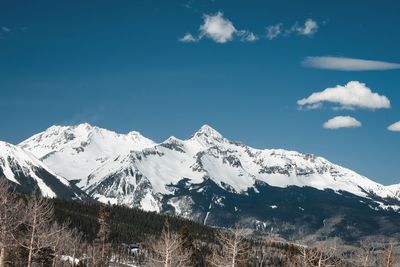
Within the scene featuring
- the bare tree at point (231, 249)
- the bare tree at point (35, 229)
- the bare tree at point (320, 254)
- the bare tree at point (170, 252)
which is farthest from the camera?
the bare tree at point (320, 254)

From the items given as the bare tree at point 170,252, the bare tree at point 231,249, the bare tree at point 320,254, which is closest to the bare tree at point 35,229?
the bare tree at point 170,252

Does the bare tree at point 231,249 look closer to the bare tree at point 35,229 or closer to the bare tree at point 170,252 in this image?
the bare tree at point 170,252

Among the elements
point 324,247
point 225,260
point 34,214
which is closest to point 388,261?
point 324,247

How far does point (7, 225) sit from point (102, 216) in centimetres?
4995

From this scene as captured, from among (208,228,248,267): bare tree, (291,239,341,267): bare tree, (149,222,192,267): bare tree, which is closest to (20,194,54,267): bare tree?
(149,222,192,267): bare tree

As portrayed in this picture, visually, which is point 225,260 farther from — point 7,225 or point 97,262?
point 97,262

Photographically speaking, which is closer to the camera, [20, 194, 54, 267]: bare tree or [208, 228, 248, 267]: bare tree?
[20, 194, 54, 267]: bare tree

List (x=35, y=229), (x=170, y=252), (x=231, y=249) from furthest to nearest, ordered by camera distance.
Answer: (x=170, y=252) < (x=231, y=249) < (x=35, y=229)

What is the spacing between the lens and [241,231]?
68.7m

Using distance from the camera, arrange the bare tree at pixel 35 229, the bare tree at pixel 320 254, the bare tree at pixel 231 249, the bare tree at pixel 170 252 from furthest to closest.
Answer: the bare tree at pixel 320 254
the bare tree at pixel 170 252
the bare tree at pixel 231 249
the bare tree at pixel 35 229

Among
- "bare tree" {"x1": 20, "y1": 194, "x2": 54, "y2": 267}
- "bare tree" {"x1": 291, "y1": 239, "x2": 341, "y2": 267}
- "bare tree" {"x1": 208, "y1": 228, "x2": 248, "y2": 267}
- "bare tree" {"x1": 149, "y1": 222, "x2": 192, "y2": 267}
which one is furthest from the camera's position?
"bare tree" {"x1": 291, "y1": 239, "x2": 341, "y2": 267}

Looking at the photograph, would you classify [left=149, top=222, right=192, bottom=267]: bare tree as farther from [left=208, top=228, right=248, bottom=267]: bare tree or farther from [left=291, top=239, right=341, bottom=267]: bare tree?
[left=291, top=239, right=341, bottom=267]: bare tree

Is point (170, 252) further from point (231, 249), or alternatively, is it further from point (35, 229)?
point (35, 229)

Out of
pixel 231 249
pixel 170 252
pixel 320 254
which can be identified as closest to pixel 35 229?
pixel 170 252
